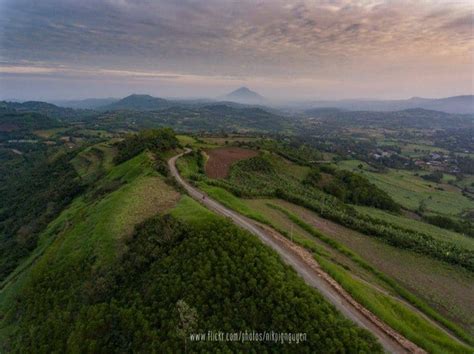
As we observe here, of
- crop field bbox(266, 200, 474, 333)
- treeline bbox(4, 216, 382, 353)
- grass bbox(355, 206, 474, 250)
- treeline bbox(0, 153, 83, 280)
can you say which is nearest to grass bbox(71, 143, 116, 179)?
treeline bbox(0, 153, 83, 280)

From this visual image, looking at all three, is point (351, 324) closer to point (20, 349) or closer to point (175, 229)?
point (175, 229)

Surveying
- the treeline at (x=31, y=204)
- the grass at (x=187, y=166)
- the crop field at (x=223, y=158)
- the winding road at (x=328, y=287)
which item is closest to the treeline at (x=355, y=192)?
the crop field at (x=223, y=158)

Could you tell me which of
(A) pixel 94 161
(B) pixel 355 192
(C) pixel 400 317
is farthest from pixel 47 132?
(C) pixel 400 317

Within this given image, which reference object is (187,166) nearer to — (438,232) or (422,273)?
(422,273)

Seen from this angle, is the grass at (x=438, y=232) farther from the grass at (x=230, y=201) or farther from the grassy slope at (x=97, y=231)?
the grassy slope at (x=97, y=231)

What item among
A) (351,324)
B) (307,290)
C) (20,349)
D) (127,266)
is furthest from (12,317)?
(351,324)

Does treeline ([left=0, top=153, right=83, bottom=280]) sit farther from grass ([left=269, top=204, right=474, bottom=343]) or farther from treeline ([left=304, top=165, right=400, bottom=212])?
treeline ([left=304, top=165, right=400, bottom=212])

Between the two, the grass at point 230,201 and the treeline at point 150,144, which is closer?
the grass at point 230,201
